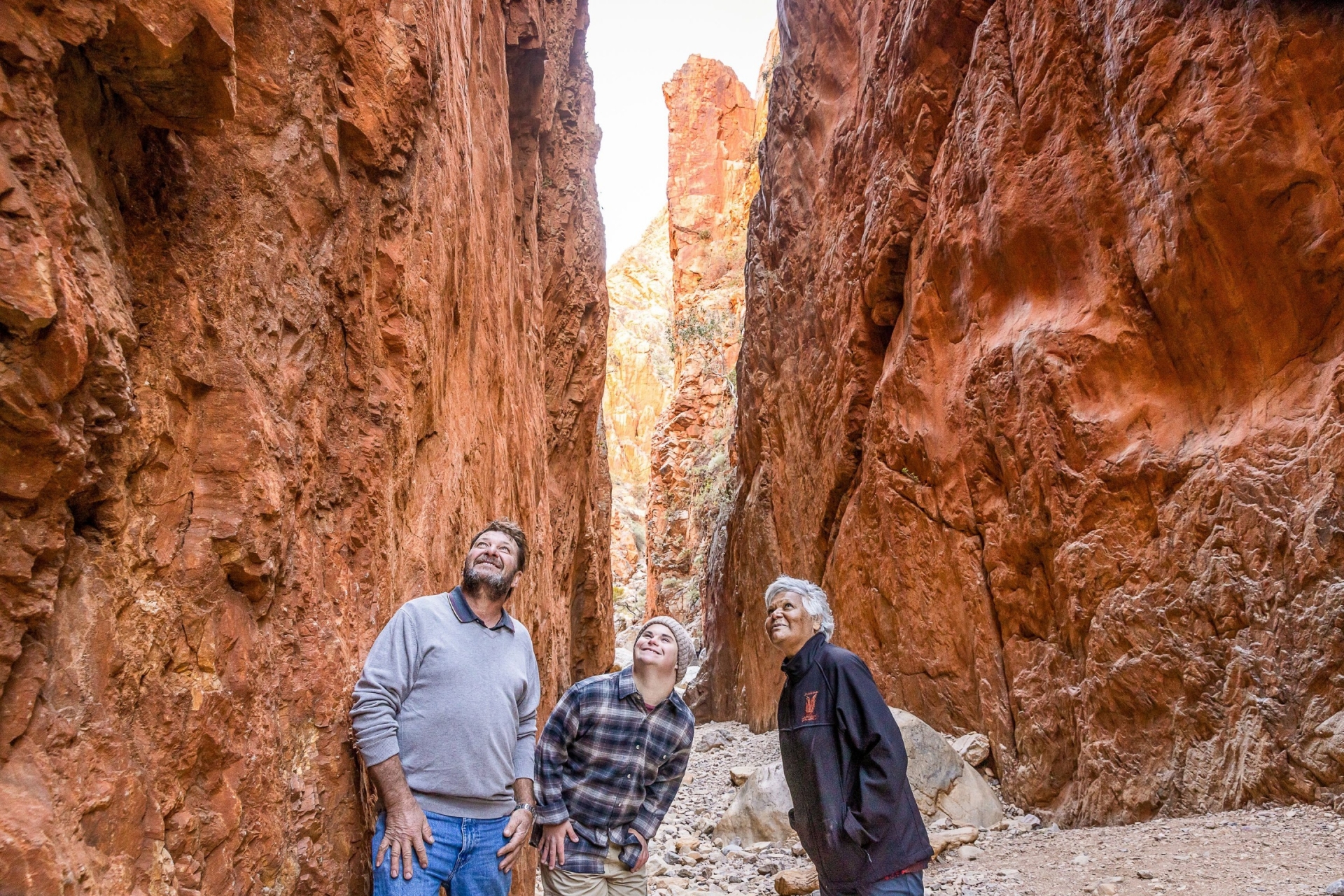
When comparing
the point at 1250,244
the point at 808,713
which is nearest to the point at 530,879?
the point at 808,713

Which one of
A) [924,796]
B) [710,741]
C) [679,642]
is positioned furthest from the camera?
[710,741]

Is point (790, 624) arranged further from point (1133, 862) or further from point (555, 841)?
point (1133, 862)

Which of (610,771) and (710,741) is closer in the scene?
(610,771)

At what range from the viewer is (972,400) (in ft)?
26.2

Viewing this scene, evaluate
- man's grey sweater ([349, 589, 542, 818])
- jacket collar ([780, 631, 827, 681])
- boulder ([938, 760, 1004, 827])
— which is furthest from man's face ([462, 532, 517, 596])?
boulder ([938, 760, 1004, 827])

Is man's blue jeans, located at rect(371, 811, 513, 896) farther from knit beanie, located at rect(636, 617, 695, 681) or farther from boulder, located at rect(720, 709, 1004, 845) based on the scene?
boulder, located at rect(720, 709, 1004, 845)

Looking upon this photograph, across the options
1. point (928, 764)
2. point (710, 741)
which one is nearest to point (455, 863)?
point (928, 764)

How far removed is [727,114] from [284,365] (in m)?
46.1

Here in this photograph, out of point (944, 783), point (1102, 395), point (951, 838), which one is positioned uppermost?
point (1102, 395)

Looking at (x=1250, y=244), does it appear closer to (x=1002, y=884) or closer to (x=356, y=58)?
(x=1002, y=884)

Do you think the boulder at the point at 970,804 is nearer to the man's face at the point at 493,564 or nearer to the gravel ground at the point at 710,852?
the gravel ground at the point at 710,852

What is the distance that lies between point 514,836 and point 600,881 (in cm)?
47

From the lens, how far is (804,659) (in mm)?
2955

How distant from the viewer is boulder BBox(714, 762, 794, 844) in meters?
7.15
